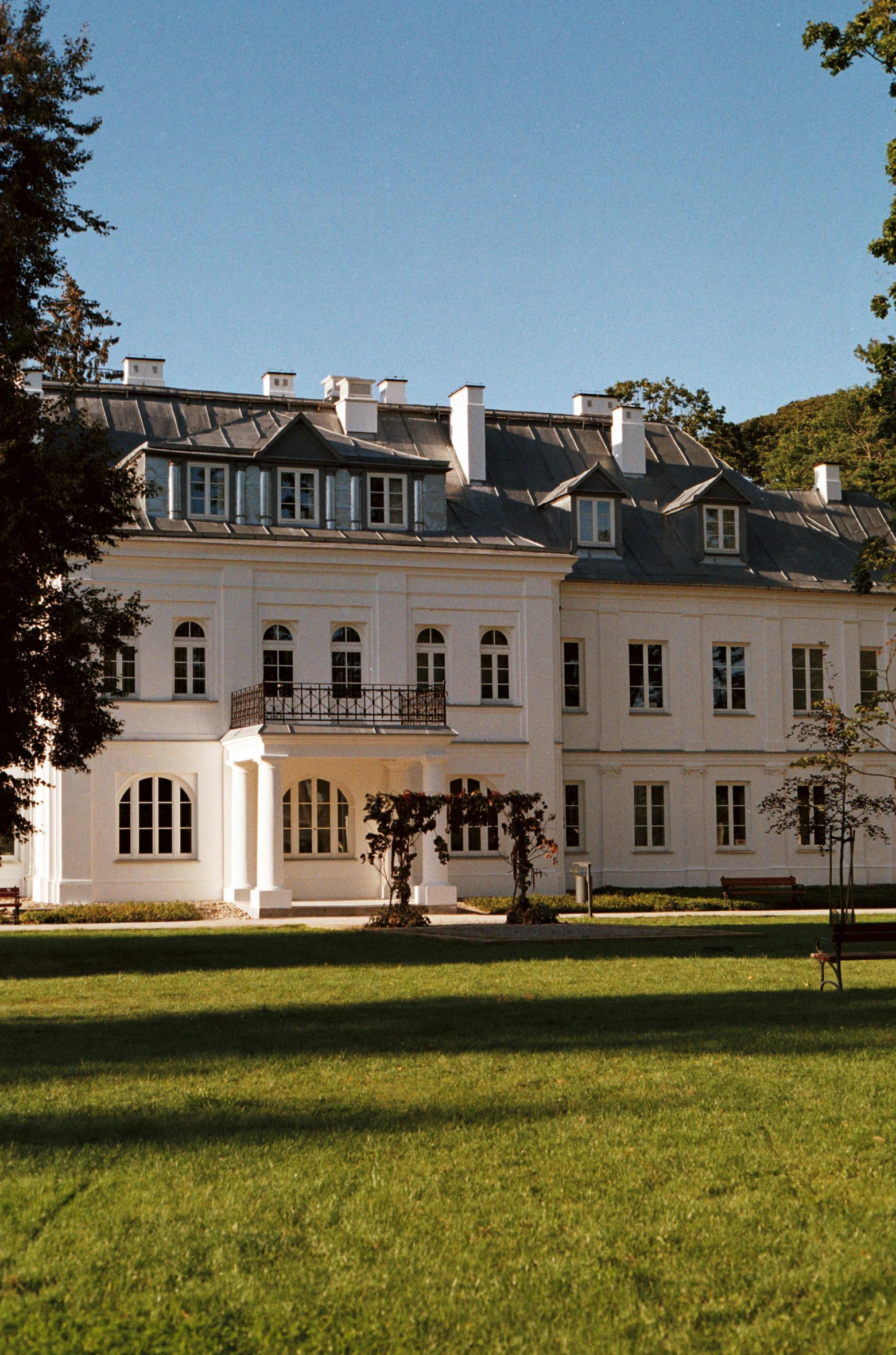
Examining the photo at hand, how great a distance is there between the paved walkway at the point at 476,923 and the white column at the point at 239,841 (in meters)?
1.45

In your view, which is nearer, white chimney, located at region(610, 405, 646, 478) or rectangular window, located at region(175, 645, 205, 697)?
rectangular window, located at region(175, 645, 205, 697)

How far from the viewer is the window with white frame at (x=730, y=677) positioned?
119ft

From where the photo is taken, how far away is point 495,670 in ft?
110

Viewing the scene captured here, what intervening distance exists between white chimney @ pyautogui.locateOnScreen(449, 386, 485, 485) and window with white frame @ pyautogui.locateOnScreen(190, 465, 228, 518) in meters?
6.63

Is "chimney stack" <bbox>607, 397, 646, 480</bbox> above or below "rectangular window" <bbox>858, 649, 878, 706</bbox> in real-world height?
above

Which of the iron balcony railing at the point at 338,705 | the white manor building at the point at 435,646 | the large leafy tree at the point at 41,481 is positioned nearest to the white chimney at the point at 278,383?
the white manor building at the point at 435,646

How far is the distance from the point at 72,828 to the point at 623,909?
1118cm

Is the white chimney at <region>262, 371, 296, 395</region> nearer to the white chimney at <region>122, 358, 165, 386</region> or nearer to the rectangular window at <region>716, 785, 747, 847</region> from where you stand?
the white chimney at <region>122, 358, 165, 386</region>

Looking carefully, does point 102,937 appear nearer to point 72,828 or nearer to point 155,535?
point 72,828

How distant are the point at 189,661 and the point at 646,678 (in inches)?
439

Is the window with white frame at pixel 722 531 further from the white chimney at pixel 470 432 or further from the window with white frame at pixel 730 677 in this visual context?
the white chimney at pixel 470 432

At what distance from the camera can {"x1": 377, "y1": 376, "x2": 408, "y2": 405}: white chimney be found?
37562 millimetres

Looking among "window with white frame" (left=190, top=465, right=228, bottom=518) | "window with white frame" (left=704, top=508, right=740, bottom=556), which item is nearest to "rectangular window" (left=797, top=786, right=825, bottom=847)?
"window with white frame" (left=704, top=508, right=740, bottom=556)

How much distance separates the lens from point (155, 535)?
101 ft
